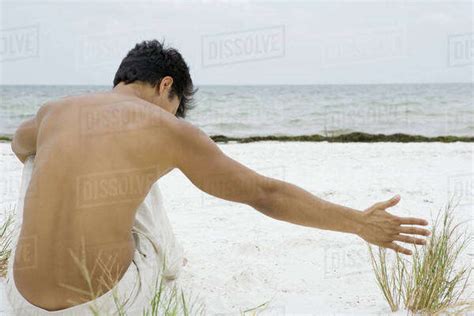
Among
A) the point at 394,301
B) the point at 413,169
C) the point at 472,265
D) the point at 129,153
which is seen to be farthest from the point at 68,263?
the point at 413,169

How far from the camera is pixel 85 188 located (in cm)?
216

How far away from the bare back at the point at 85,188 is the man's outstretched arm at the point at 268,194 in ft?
0.31

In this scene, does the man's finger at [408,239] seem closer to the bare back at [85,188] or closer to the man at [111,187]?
the man at [111,187]

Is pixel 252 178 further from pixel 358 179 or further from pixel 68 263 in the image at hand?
pixel 358 179

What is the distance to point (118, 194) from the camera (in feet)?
7.29

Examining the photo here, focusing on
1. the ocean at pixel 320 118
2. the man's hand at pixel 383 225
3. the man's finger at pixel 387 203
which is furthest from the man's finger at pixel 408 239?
the ocean at pixel 320 118

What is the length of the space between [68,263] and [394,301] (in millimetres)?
1735

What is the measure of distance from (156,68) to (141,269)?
0.89 m

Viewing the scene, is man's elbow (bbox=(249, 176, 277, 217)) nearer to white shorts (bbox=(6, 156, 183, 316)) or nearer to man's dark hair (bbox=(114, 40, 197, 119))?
white shorts (bbox=(6, 156, 183, 316))

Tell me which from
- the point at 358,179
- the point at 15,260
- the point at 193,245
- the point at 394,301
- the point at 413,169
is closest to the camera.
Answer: the point at 15,260

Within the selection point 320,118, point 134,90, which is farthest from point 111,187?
point 320,118

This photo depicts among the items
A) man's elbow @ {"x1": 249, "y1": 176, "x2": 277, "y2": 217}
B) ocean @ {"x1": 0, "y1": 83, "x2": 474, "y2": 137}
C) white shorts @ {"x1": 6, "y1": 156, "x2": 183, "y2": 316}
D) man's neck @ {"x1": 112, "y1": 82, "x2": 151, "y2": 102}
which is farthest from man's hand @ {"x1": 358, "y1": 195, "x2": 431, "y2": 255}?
ocean @ {"x1": 0, "y1": 83, "x2": 474, "y2": 137}

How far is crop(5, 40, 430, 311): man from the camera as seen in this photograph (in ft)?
7.20

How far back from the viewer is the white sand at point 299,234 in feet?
11.2
